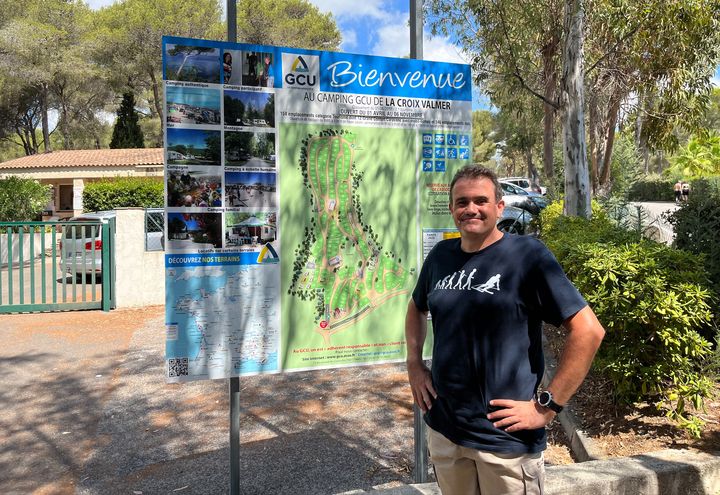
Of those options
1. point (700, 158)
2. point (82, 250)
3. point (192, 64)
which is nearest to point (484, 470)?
point (192, 64)

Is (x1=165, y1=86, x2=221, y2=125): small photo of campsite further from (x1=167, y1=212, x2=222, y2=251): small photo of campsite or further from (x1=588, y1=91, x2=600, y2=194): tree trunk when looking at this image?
(x1=588, y1=91, x2=600, y2=194): tree trunk

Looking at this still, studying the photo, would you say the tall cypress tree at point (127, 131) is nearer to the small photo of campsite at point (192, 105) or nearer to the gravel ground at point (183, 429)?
the gravel ground at point (183, 429)

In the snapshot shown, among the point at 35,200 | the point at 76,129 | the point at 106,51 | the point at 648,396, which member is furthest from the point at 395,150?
the point at 76,129

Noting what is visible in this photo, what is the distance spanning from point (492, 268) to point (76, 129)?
46.7 meters

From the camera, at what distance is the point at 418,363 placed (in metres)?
2.34

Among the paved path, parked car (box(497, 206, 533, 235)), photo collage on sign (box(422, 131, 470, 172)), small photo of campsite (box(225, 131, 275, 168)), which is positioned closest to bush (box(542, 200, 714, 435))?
photo collage on sign (box(422, 131, 470, 172))

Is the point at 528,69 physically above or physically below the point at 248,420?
above

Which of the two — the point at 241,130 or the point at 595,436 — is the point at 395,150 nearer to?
the point at 241,130

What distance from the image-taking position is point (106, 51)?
35.2m

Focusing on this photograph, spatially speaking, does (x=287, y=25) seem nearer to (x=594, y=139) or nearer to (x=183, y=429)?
(x=594, y=139)

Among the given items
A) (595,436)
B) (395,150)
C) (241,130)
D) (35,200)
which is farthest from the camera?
(35,200)

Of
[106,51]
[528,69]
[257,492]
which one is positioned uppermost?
[106,51]

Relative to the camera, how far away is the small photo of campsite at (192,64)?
270 centimetres

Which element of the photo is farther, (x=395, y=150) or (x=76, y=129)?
(x=76, y=129)
